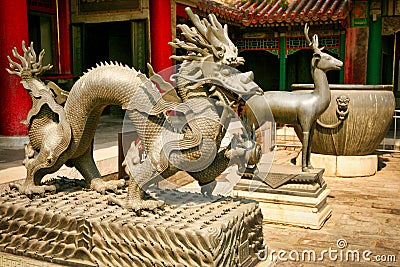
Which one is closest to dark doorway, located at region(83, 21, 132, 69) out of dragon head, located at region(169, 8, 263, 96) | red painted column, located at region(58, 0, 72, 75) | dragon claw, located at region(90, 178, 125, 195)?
red painted column, located at region(58, 0, 72, 75)

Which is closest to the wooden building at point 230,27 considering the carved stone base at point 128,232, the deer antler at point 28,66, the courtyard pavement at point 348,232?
the courtyard pavement at point 348,232

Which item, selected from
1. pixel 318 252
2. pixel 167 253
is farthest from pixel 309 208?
pixel 167 253

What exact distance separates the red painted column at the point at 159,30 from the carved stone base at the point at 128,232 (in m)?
7.01

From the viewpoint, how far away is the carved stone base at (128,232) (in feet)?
7.14

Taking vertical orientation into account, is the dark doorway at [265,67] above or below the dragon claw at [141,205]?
above

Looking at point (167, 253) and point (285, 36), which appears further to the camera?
point (285, 36)

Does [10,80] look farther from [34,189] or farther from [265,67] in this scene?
[265,67]

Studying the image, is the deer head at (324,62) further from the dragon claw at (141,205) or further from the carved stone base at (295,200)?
the dragon claw at (141,205)

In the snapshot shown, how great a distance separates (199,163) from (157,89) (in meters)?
0.49

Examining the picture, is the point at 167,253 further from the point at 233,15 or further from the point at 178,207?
the point at 233,15

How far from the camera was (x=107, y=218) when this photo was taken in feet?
7.92

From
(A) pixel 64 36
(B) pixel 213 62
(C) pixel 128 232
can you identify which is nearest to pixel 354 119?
(B) pixel 213 62

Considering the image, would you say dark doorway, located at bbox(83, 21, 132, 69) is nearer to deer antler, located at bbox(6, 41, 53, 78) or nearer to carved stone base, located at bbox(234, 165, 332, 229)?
carved stone base, located at bbox(234, 165, 332, 229)

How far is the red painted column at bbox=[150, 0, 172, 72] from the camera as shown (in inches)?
374
